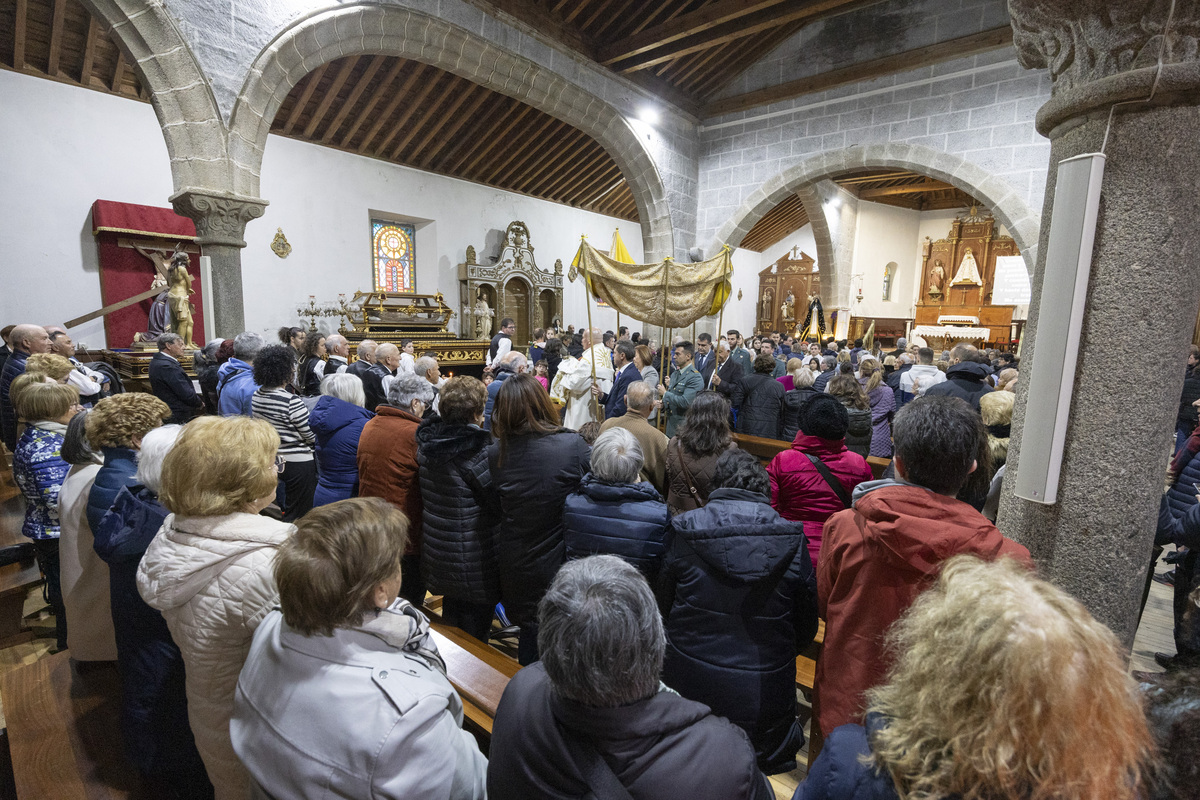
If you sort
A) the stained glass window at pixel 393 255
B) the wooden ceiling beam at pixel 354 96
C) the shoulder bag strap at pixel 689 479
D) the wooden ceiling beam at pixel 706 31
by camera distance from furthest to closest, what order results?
the stained glass window at pixel 393 255 → the wooden ceiling beam at pixel 354 96 → the wooden ceiling beam at pixel 706 31 → the shoulder bag strap at pixel 689 479

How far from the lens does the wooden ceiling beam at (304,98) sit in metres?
8.12

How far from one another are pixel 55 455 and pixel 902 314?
17.3m

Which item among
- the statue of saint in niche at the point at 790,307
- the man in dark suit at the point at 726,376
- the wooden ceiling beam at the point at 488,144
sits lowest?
the man in dark suit at the point at 726,376

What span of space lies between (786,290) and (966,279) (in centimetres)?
503

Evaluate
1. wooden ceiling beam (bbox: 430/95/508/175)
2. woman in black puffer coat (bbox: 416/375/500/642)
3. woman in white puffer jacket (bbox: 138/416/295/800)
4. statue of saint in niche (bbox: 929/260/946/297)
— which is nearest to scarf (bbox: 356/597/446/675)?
woman in white puffer jacket (bbox: 138/416/295/800)

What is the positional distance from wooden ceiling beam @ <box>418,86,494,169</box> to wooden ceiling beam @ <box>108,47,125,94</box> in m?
4.55

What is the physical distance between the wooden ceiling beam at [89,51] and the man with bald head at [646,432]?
26.5 ft

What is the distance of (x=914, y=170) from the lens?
7.06 metres

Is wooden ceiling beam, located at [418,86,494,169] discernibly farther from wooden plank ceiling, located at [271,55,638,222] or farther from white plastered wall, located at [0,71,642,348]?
white plastered wall, located at [0,71,642,348]

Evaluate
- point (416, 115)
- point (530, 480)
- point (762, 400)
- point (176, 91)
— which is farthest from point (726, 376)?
point (416, 115)

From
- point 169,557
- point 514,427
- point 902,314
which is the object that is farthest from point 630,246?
point 169,557

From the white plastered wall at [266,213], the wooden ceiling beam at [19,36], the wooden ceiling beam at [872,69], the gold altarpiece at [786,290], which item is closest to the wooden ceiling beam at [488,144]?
the white plastered wall at [266,213]

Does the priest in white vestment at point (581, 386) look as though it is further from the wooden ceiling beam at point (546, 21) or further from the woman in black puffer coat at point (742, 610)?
the wooden ceiling beam at point (546, 21)

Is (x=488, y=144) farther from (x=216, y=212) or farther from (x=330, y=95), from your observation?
(x=216, y=212)
